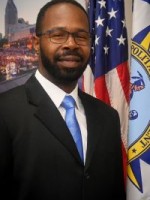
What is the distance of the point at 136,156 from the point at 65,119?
67 centimetres

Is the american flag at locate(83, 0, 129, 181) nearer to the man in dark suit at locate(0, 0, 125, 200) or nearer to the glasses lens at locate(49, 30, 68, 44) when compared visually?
the man in dark suit at locate(0, 0, 125, 200)

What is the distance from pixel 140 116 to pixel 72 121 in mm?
610

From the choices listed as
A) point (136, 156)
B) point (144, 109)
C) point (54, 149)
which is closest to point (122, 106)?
point (144, 109)

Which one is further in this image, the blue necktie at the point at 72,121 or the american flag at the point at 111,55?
the american flag at the point at 111,55

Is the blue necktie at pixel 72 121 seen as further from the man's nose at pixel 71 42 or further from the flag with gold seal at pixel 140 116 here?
the flag with gold seal at pixel 140 116

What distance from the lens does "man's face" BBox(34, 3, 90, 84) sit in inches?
39.6

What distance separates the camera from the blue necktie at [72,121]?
39.9 inches

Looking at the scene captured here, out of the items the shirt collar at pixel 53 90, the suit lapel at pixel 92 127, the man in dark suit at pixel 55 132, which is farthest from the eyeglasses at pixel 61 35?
the suit lapel at pixel 92 127

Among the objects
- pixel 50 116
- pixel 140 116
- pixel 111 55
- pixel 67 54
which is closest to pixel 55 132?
pixel 50 116

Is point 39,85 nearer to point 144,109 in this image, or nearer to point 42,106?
point 42,106

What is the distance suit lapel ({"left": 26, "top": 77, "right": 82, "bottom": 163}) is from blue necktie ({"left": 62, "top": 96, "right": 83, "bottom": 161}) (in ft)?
0.13

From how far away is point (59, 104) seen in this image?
1.04 meters

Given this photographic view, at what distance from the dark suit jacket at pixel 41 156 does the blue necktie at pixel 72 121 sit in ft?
0.12

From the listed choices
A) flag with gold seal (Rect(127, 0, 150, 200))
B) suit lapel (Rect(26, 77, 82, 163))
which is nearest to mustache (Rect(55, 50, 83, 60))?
suit lapel (Rect(26, 77, 82, 163))
